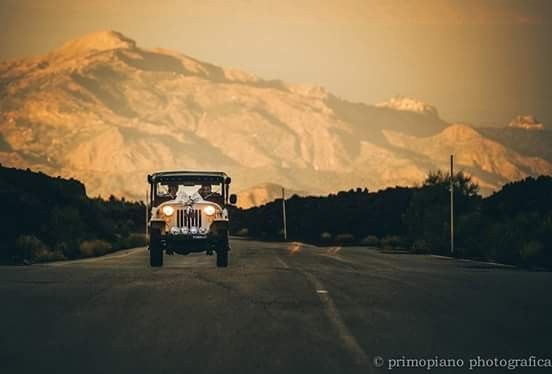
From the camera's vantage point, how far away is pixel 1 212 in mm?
46969

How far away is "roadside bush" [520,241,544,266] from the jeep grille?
15.5 metres

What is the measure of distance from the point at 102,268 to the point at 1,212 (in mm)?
21842

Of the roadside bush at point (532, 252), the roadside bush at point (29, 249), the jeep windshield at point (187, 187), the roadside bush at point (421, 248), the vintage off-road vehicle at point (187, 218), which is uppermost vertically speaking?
the jeep windshield at point (187, 187)

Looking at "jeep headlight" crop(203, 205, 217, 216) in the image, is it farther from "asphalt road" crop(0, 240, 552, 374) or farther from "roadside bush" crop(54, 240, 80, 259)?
"roadside bush" crop(54, 240, 80, 259)

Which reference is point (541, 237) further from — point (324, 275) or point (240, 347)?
point (240, 347)

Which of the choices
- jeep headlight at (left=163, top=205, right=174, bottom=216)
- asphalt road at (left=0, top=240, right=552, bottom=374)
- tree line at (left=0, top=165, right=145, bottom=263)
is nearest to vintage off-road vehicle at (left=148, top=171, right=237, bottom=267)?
jeep headlight at (left=163, top=205, right=174, bottom=216)

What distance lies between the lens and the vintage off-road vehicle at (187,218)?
2684 centimetres

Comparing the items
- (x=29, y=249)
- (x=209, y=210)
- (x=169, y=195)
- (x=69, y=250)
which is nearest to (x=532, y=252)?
(x=209, y=210)

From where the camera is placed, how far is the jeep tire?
2696 cm

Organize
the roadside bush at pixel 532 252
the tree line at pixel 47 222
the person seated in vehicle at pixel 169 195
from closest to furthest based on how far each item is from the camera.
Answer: the person seated in vehicle at pixel 169 195
the roadside bush at pixel 532 252
the tree line at pixel 47 222

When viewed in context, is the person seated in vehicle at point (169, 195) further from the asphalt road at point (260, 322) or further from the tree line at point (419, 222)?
the tree line at point (419, 222)

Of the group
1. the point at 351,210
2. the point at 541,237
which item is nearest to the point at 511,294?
the point at 541,237

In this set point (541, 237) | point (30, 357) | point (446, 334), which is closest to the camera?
point (30, 357)

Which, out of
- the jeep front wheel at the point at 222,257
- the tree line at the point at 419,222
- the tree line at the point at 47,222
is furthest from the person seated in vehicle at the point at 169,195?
the tree line at the point at 47,222
